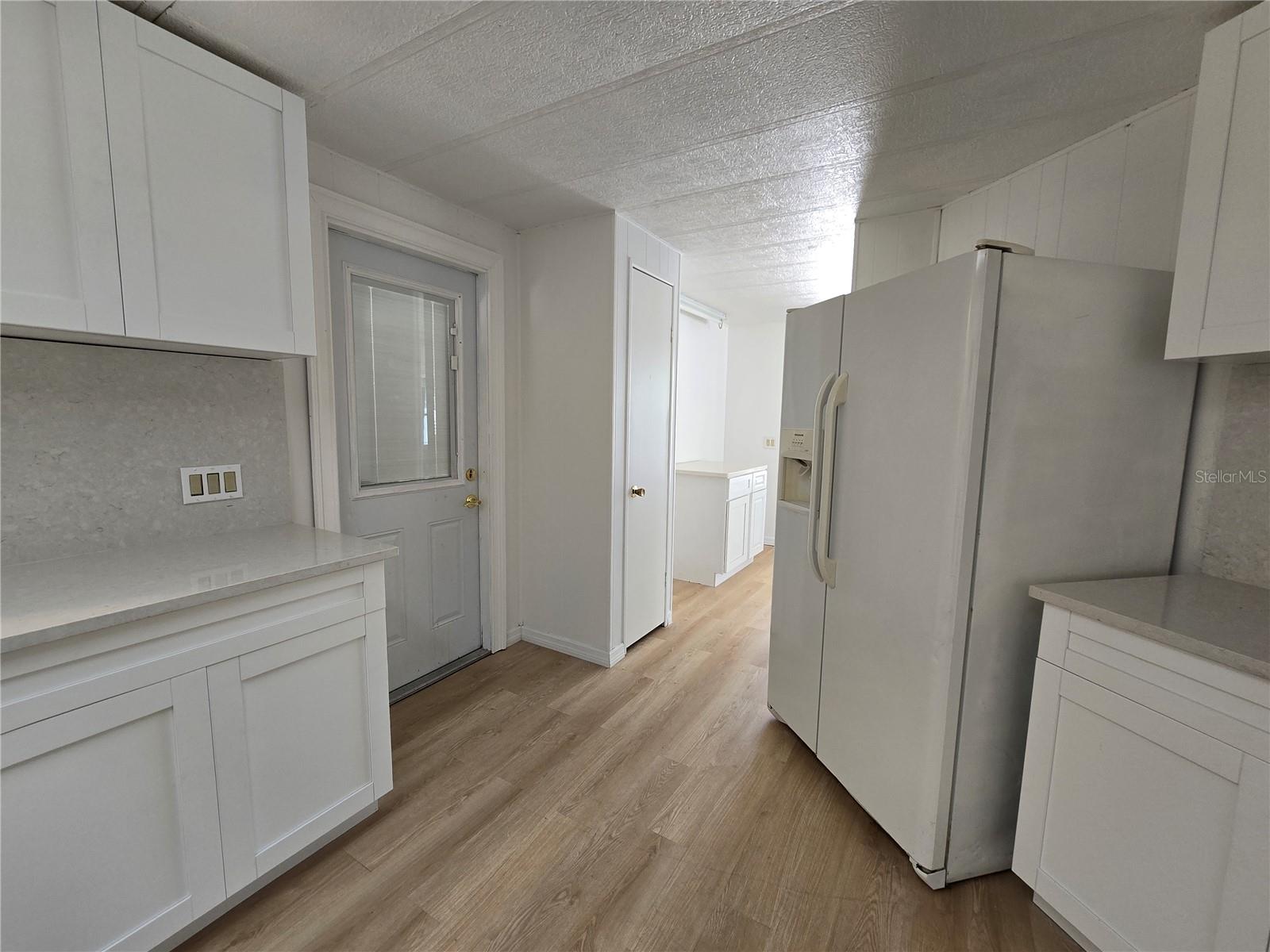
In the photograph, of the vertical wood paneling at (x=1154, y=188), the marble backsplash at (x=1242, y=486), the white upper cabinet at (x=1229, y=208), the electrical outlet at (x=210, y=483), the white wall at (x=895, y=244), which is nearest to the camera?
the white upper cabinet at (x=1229, y=208)

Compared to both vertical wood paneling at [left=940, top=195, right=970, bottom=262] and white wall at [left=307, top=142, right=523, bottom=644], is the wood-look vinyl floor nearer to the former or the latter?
white wall at [left=307, top=142, right=523, bottom=644]

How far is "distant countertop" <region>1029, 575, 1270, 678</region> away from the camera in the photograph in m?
1.00

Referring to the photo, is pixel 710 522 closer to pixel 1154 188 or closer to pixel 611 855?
pixel 611 855

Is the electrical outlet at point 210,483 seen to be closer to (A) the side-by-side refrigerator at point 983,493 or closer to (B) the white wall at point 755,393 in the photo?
(A) the side-by-side refrigerator at point 983,493

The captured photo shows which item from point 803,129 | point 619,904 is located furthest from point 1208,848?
point 803,129

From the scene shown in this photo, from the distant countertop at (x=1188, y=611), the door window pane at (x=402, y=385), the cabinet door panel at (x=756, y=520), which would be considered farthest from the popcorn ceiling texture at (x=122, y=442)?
the cabinet door panel at (x=756, y=520)

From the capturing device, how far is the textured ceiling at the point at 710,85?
1.25 meters

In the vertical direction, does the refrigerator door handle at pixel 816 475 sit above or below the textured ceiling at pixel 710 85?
below

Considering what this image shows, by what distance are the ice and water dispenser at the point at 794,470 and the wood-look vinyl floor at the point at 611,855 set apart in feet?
3.34

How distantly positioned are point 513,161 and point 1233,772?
259cm

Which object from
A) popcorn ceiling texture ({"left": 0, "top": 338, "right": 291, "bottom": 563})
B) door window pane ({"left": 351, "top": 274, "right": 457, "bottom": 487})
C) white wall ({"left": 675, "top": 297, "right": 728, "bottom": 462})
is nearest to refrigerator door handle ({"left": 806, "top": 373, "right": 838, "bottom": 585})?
door window pane ({"left": 351, "top": 274, "right": 457, "bottom": 487})

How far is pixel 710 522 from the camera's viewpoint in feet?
13.5

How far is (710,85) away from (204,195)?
1403 millimetres

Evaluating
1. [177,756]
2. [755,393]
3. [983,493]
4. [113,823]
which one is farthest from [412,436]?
[755,393]
